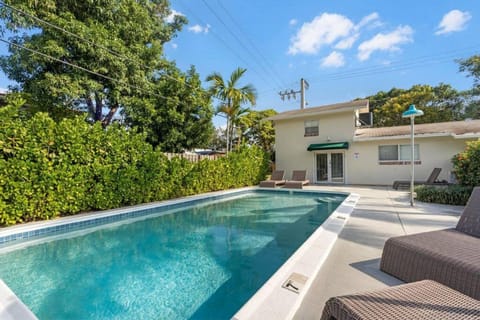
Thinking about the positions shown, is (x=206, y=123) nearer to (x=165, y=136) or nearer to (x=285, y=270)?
(x=165, y=136)

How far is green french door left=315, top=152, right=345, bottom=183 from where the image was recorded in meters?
18.7

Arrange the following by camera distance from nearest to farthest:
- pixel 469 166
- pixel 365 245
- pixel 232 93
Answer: pixel 365 245 < pixel 469 166 < pixel 232 93

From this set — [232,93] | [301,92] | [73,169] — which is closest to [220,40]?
[232,93]

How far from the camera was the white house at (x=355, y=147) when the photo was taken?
50.8ft

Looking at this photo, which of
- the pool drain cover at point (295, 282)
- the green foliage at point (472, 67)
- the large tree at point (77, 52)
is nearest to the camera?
the pool drain cover at point (295, 282)

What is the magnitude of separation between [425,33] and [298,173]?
13684mm

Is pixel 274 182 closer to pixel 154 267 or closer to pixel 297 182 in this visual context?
pixel 297 182

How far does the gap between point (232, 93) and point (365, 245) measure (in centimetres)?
1617

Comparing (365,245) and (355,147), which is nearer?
(365,245)

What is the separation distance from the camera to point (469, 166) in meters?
9.16

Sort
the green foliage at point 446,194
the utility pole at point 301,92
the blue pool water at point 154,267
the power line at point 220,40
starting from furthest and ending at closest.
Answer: the utility pole at point 301,92
the power line at point 220,40
the green foliage at point 446,194
the blue pool water at point 154,267

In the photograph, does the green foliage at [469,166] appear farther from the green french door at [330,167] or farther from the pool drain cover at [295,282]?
the pool drain cover at [295,282]

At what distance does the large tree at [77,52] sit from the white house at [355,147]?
12.7 metres

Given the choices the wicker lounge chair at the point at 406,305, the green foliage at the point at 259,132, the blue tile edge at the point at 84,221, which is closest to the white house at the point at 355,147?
the blue tile edge at the point at 84,221
